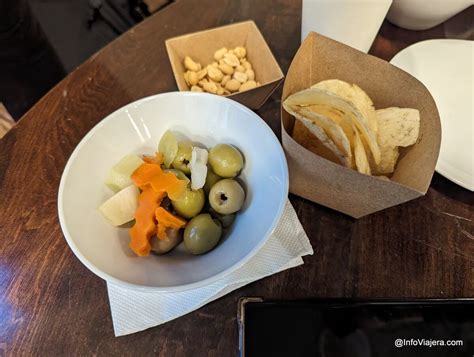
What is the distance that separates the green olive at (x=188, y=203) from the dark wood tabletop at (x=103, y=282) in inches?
5.0

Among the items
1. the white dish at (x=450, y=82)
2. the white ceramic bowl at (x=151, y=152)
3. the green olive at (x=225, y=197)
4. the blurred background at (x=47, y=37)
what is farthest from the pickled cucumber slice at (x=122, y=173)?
the blurred background at (x=47, y=37)

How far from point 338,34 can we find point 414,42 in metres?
0.19

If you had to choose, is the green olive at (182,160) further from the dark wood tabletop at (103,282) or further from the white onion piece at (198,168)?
the dark wood tabletop at (103,282)

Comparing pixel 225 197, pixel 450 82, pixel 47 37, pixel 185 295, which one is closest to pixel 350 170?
pixel 225 197

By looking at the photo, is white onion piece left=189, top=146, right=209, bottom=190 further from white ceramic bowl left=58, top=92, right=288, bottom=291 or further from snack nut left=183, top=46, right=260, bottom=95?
snack nut left=183, top=46, right=260, bottom=95

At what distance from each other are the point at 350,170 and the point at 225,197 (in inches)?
6.4

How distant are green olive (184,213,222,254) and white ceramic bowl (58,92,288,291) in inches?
0.5

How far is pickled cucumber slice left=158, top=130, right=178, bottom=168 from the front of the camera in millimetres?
569

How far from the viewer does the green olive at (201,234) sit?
1.70 ft

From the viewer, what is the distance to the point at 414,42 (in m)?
0.78

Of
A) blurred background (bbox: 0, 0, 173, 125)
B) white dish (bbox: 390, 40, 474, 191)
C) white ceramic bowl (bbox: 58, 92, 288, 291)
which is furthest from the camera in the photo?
blurred background (bbox: 0, 0, 173, 125)

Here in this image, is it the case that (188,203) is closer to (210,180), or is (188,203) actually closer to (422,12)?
(210,180)

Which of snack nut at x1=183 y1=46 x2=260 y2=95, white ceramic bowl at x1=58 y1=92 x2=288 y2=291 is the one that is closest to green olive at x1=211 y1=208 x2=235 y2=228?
white ceramic bowl at x1=58 y1=92 x2=288 y2=291

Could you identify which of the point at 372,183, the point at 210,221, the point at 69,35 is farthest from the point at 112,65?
the point at 69,35
